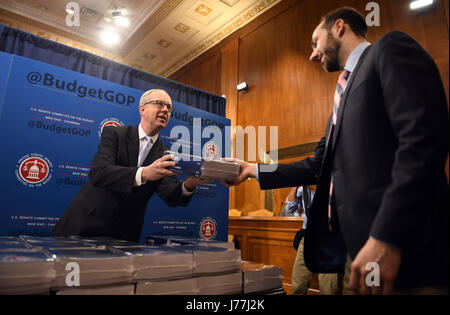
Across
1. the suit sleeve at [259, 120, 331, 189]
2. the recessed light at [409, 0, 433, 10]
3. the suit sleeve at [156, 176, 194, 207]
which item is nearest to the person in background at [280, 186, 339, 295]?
the suit sleeve at [156, 176, 194, 207]

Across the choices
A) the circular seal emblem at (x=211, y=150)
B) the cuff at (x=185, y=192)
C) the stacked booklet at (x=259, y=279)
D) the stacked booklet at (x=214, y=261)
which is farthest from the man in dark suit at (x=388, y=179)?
A: the circular seal emblem at (x=211, y=150)

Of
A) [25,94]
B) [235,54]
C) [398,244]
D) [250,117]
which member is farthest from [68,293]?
[235,54]

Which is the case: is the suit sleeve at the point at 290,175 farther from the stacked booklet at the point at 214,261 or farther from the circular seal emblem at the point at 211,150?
the circular seal emblem at the point at 211,150

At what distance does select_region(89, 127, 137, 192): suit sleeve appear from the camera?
5.86 feet

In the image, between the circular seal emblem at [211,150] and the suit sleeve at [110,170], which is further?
the circular seal emblem at [211,150]

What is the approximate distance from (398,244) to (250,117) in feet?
18.4

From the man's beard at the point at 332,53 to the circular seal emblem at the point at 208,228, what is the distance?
2.19 m

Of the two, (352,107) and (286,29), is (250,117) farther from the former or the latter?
(352,107)

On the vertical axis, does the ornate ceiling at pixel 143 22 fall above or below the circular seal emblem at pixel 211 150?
above

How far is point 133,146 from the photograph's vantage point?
81.4 inches

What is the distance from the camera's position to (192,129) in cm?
311

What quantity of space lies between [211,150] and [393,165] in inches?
101

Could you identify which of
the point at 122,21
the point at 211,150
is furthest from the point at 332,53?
Answer: the point at 122,21

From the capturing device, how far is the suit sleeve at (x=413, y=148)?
2.35 feet
